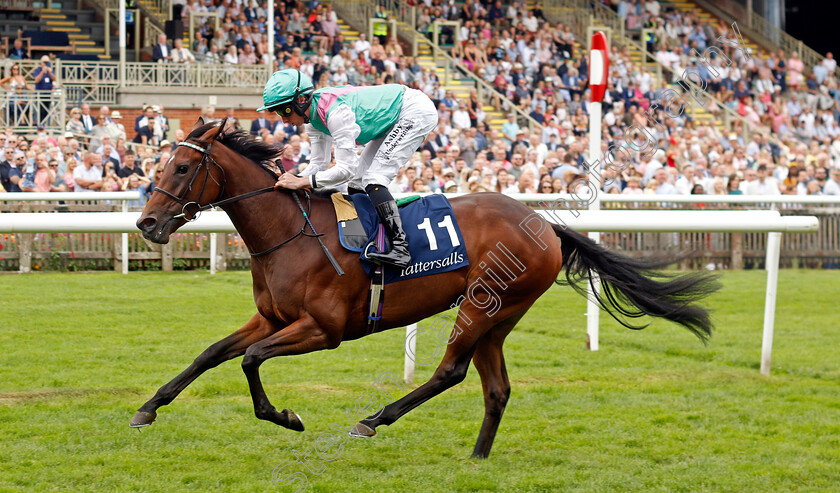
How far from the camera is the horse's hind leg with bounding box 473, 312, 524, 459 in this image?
4.87 metres

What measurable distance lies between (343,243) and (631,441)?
1.86m

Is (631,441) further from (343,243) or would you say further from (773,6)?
(773,6)

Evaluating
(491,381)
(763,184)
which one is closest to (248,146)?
(491,381)

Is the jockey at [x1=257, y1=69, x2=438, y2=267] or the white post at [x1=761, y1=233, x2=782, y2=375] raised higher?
the jockey at [x1=257, y1=69, x2=438, y2=267]

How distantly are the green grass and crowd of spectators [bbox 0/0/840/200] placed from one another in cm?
267

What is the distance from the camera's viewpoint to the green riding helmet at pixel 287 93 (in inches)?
183

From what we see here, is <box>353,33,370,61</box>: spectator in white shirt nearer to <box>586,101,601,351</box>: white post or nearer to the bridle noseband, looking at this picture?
<box>586,101,601,351</box>: white post

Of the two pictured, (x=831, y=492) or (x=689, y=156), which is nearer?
(x=831, y=492)

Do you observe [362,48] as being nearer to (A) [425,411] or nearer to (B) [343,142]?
(A) [425,411]

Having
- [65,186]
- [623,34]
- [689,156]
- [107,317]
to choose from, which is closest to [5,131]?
[65,186]

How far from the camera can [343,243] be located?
4.70 m

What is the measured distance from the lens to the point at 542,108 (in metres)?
19.0

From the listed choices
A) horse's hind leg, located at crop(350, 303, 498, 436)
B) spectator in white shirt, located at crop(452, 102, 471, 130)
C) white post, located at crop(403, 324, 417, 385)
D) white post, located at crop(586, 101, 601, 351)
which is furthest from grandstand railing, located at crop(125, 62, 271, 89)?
horse's hind leg, located at crop(350, 303, 498, 436)

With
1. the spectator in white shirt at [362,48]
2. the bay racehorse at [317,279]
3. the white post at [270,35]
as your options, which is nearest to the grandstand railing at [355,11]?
the spectator in white shirt at [362,48]
